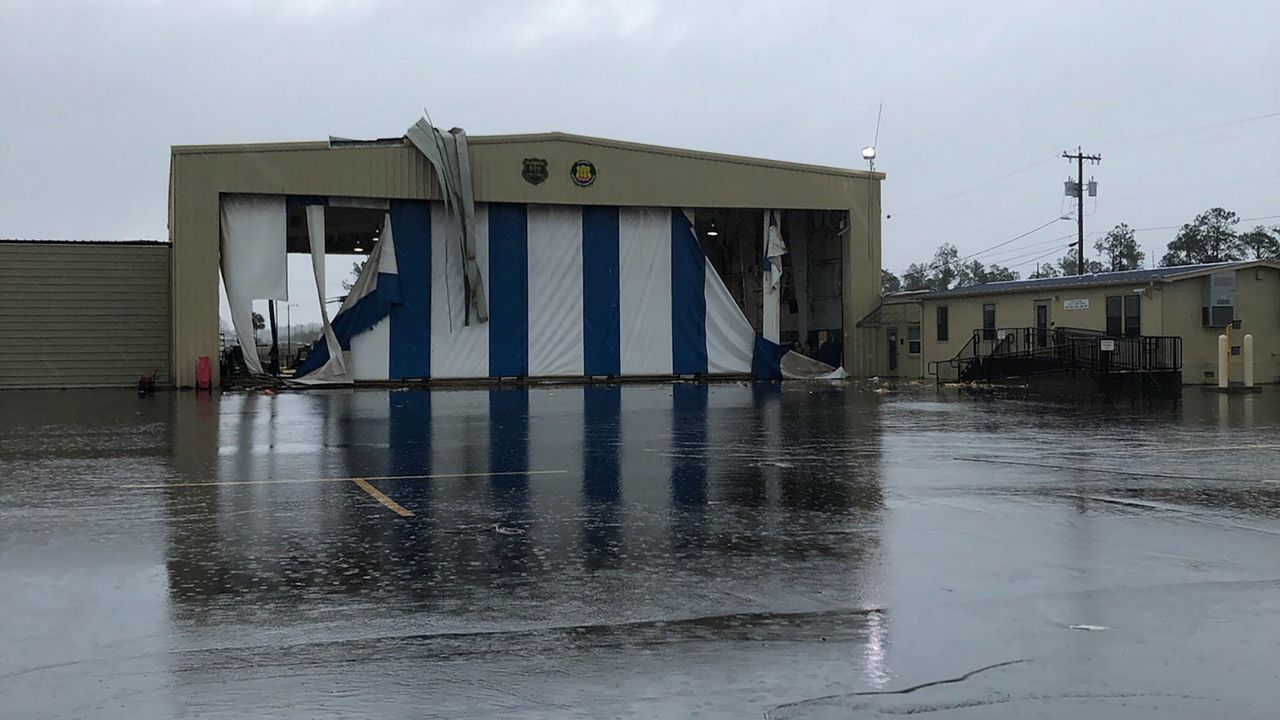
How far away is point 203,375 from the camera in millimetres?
36875

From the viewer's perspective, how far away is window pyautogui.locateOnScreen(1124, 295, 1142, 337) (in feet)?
122

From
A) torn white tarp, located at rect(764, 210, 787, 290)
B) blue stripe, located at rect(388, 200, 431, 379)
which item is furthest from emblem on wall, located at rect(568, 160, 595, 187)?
torn white tarp, located at rect(764, 210, 787, 290)

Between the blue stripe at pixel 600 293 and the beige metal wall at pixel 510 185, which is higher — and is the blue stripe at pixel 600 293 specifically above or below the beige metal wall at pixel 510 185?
below

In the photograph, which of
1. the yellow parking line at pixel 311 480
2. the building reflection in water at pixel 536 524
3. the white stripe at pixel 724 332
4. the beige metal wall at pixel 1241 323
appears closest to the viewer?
the building reflection in water at pixel 536 524

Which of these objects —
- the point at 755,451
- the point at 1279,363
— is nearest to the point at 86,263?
the point at 755,451

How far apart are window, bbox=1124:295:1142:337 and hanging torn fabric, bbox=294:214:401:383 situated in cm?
2422

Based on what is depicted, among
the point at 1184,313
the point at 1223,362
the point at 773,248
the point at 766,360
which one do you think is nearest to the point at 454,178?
the point at 773,248

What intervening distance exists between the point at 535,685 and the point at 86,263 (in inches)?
1589

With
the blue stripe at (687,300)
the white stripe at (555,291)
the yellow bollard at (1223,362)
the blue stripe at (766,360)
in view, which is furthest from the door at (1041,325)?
the white stripe at (555,291)

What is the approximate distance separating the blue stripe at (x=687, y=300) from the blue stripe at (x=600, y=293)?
229cm

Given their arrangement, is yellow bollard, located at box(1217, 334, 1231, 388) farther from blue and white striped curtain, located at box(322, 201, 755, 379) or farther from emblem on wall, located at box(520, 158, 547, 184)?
emblem on wall, located at box(520, 158, 547, 184)

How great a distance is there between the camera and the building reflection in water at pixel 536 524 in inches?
239

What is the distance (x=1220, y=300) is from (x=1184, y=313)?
153cm

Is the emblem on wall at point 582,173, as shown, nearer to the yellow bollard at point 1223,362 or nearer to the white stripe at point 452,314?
the white stripe at point 452,314
